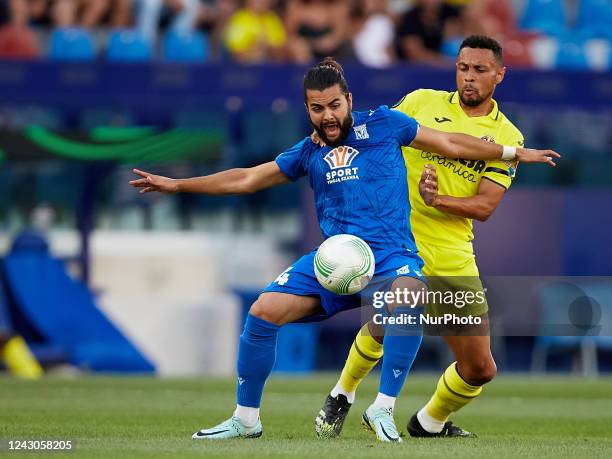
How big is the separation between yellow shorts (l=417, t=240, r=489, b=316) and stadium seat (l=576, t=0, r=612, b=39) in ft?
37.5

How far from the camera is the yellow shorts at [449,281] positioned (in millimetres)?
8328

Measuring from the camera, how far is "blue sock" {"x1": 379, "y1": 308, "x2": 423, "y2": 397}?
24.3 ft

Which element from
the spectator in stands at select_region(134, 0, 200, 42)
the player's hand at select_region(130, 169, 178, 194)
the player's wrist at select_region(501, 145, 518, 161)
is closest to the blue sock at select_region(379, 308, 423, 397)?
the player's wrist at select_region(501, 145, 518, 161)

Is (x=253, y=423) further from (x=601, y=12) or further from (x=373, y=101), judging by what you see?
(x=601, y=12)

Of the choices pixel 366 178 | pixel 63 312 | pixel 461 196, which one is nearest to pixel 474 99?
pixel 461 196

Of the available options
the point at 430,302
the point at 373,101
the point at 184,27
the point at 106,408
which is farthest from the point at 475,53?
the point at 184,27

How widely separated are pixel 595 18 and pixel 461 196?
11841 millimetres

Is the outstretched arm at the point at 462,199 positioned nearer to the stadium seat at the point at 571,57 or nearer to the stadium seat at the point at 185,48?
the stadium seat at the point at 185,48

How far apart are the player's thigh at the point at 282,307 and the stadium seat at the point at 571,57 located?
11.7 m

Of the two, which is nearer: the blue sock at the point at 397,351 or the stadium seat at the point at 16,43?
the blue sock at the point at 397,351

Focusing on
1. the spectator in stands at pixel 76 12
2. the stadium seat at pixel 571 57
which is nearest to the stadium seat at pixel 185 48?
the spectator in stands at pixel 76 12

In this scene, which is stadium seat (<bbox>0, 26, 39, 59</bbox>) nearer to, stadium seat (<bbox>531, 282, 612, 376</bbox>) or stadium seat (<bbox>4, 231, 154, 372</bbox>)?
stadium seat (<bbox>4, 231, 154, 372</bbox>)

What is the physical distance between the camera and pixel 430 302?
27.4ft

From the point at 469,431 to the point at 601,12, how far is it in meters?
11.8
